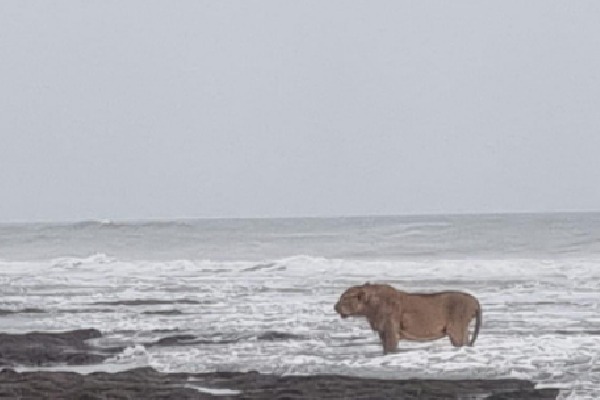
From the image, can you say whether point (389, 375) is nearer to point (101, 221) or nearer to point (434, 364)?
point (434, 364)

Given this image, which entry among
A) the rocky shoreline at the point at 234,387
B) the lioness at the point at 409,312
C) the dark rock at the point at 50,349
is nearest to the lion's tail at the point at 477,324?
the lioness at the point at 409,312

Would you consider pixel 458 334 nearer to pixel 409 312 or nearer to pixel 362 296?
pixel 409 312

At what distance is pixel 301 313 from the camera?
6.24m

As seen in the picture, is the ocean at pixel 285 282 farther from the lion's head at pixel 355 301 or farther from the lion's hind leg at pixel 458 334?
the lion's head at pixel 355 301

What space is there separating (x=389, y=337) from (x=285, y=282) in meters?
1.03

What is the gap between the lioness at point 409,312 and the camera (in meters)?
5.55

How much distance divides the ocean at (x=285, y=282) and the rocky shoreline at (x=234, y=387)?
0.59ft

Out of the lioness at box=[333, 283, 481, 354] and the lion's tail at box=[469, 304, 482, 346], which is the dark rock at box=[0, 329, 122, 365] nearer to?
the lioness at box=[333, 283, 481, 354]

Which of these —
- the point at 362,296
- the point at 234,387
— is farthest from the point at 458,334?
the point at 234,387

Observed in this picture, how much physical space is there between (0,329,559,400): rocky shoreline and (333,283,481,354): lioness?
259mm

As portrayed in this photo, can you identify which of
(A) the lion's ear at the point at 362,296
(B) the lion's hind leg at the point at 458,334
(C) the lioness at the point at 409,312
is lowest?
(B) the lion's hind leg at the point at 458,334

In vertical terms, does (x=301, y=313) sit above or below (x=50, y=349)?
above

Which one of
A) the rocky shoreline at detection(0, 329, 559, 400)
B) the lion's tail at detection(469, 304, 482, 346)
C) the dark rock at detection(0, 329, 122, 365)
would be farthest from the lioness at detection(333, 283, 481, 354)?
the dark rock at detection(0, 329, 122, 365)

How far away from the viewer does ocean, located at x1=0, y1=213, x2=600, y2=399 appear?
233 inches
